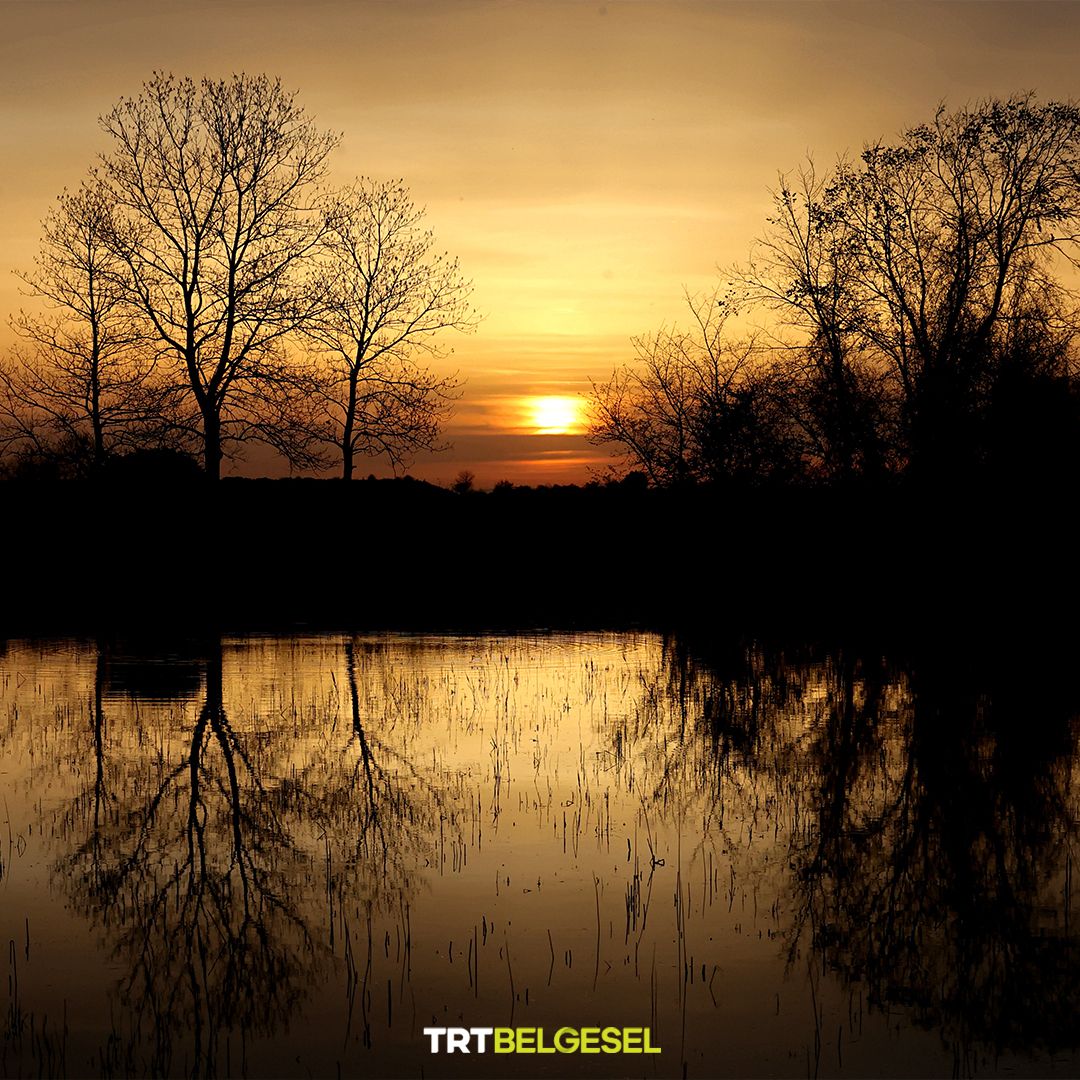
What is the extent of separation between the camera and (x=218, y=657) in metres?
28.4

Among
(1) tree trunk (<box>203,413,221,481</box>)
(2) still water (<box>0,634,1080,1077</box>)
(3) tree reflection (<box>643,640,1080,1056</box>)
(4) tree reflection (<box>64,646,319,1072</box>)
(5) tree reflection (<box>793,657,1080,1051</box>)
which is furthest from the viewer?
(1) tree trunk (<box>203,413,221,481</box>)

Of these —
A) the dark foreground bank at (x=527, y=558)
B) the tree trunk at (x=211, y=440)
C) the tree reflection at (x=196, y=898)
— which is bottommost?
the tree reflection at (x=196, y=898)

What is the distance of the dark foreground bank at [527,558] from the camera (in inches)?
1534

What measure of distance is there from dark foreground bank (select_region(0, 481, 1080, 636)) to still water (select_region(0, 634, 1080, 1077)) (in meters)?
16.3

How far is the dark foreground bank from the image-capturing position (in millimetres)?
38969

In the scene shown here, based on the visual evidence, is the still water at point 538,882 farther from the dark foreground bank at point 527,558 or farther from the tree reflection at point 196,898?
the dark foreground bank at point 527,558

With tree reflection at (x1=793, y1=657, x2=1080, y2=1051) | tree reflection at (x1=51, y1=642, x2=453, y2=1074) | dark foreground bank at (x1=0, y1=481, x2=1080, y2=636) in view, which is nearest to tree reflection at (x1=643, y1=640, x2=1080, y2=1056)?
tree reflection at (x1=793, y1=657, x2=1080, y2=1051)

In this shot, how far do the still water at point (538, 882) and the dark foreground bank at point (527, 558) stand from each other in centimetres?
1628

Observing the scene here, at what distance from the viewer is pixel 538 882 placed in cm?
1195

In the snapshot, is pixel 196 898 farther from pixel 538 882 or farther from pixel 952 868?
pixel 952 868

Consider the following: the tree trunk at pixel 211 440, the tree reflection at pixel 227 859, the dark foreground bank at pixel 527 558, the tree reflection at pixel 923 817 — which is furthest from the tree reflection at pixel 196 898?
the tree trunk at pixel 211 440

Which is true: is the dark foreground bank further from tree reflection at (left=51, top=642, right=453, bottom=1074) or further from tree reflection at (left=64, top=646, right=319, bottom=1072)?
tree reflection at (left=64, top=646, right=319, bottom=1072)

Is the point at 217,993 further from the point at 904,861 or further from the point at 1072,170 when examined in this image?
the point at 1072,170

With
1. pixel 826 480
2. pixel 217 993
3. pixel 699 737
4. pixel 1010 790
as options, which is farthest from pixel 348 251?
pixel 217 993
